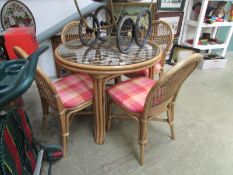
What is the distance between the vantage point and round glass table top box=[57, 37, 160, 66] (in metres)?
1.28

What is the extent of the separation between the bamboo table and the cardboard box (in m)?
1.63

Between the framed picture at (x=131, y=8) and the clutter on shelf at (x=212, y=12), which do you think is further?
the clutter on shelf at (x=212, y=12)

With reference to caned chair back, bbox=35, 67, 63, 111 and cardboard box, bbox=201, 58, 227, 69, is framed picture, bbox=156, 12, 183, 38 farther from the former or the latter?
caned chair back, bbox=35, 67, 63, 111

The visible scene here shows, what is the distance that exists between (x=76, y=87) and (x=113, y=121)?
0.57m

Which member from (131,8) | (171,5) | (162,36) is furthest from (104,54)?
(171,5)

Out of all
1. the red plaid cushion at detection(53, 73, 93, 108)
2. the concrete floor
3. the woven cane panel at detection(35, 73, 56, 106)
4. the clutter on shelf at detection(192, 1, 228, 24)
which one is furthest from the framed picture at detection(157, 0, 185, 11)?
the woven cane panel at detection(35, 73, 56, 106)

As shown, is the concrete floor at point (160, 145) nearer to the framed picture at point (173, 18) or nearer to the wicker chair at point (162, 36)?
the wicker chair at point (162, 36)

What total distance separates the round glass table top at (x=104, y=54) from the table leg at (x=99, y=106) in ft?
0.47

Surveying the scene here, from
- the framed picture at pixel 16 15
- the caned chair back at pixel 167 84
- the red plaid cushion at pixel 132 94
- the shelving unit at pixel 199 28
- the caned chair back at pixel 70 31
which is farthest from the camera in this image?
the shelving unit at pixel 199 28

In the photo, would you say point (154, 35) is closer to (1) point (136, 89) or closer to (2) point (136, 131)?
(1) point (136, 89)

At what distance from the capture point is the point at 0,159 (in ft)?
2.70

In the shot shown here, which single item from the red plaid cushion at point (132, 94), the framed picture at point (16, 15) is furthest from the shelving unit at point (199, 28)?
the framed picture at point (16, 15)

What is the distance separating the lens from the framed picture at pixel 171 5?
271 cm

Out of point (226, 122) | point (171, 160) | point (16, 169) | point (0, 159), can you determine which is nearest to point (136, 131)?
point (171, 160)
